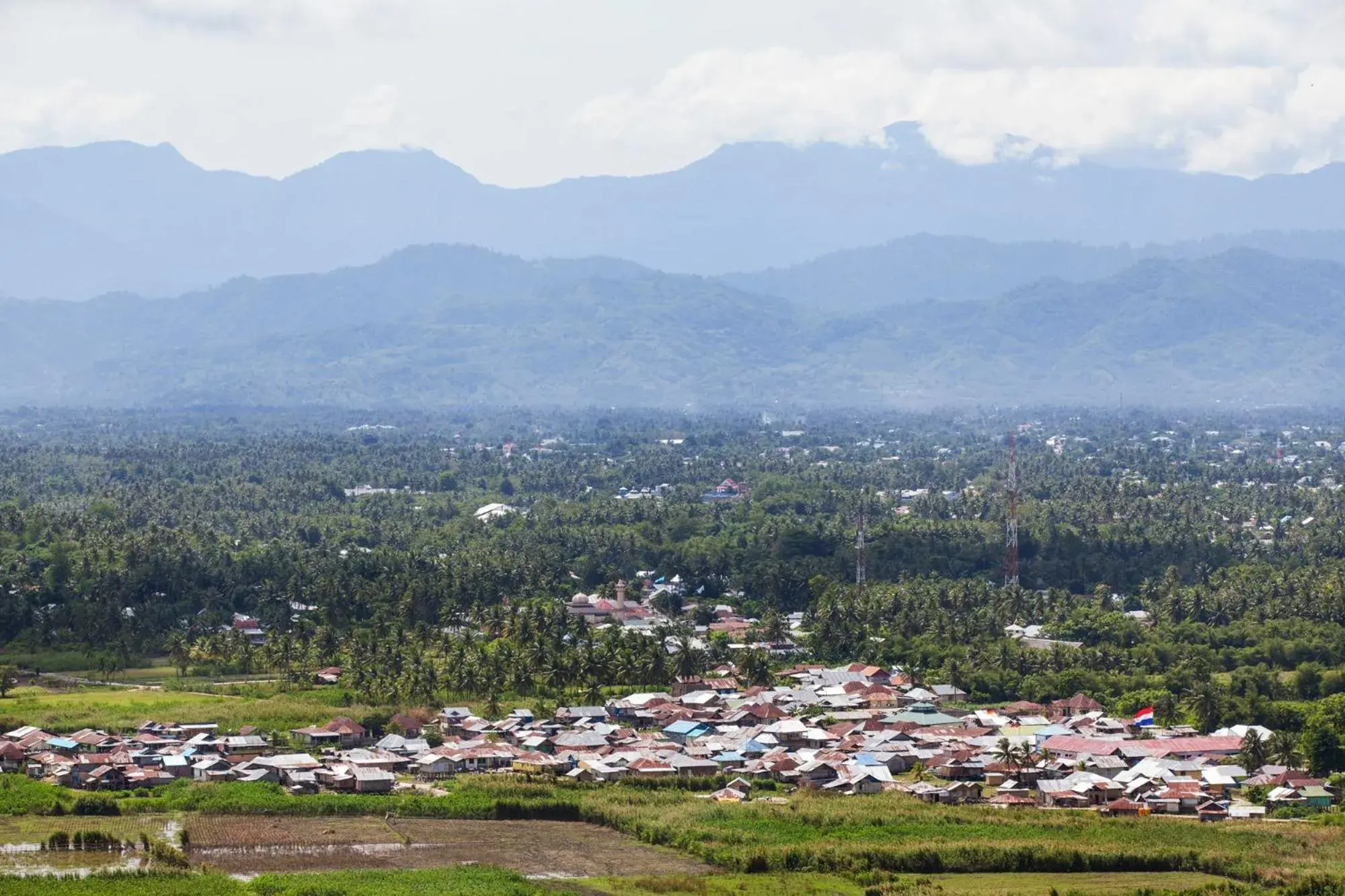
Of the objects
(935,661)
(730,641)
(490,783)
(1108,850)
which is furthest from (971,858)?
(730,641)

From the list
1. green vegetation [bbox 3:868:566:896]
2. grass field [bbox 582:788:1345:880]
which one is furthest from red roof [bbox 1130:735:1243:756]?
green vegetation [bbox 3:868:566:896]

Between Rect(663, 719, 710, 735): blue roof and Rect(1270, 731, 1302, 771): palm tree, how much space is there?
15.7 m

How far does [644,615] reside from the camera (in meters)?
83.2

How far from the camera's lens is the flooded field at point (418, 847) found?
44750 millimetres

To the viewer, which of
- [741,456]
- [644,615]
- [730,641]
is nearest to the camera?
[730,641]

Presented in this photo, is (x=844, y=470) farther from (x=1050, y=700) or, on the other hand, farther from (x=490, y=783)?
(x=490, y=783)

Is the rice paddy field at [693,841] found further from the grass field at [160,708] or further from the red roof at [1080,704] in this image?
the red roof at [1080,704]

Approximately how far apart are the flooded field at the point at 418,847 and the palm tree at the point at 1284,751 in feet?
58.6

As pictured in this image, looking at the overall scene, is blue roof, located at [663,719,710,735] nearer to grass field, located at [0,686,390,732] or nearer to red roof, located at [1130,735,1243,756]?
grass field, located at [0,686,390,732]

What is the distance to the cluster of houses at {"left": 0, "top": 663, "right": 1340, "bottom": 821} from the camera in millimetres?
52312

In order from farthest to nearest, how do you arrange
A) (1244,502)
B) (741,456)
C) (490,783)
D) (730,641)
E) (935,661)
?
1. (741,456)
2. (1244,502)
3. (730,641)
4. (935,661)
5. (490,783)

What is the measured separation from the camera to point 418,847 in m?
46.7

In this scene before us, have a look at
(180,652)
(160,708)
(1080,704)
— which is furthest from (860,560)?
(160,708)

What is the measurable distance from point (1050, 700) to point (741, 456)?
99.3 meters
